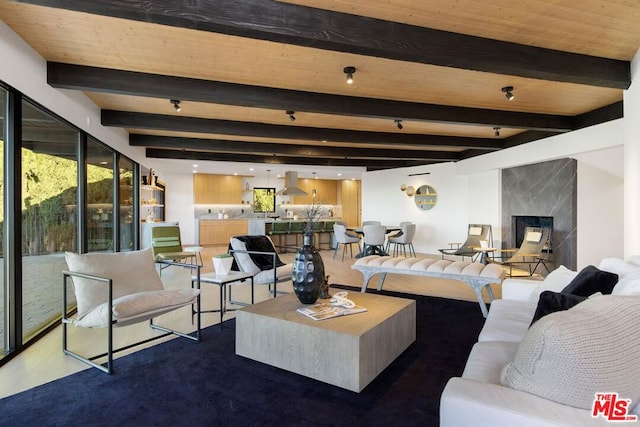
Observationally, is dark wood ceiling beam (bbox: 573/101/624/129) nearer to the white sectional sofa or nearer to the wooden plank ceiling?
the wooden plank ceiling

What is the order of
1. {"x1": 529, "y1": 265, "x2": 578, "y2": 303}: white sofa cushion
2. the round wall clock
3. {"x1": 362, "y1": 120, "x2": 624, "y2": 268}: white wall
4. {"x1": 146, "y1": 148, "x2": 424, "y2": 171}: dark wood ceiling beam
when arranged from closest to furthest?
{"x1": 529, "y1": 265, "x2": 578, "y2": 303}: white sofa cushion, {"x1": 362, "y1": 120, "x2": 624, "y2": 268}: white wall, {"x1": 146, "y1": 148, "x2": 424, "y2": 171}: dark wood ceiling beam, the round wall clock

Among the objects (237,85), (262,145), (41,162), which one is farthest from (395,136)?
(41,162)

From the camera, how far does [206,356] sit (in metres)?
2.81

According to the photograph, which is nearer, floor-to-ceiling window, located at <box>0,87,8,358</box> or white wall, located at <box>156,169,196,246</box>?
floor-to-ceiling window, located at <box>0,87,8,358</box>

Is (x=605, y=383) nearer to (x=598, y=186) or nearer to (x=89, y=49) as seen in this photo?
(x=89, y=49)

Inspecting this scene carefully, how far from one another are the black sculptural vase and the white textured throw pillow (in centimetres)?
183

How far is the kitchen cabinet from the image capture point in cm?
1160

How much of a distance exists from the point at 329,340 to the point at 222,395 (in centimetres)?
76

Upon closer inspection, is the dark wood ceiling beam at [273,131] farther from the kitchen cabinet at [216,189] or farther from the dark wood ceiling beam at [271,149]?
the kitchen cabinet at [216,189]

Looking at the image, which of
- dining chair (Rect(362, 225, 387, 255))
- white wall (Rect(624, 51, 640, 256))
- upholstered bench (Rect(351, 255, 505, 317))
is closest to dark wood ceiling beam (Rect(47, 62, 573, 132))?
white wall (Rect(624, 51, 640, 256))

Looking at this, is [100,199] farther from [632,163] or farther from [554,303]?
[632,163]

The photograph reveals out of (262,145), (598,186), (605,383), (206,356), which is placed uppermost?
(262,145)

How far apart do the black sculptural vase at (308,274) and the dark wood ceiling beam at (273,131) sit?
3.40m

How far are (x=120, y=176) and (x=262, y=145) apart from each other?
105 inches
